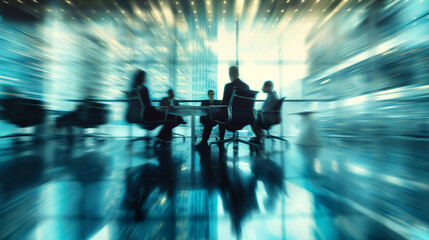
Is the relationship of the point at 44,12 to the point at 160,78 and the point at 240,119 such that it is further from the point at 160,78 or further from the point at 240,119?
the point at 240,119

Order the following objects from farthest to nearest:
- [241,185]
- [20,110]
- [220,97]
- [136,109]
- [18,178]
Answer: [220,97]
[20,110]
[136,109]
[18,178]
[241,185]

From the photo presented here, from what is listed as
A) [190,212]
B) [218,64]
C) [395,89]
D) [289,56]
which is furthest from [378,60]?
[190,212]

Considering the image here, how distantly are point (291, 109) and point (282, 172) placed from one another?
365 cm

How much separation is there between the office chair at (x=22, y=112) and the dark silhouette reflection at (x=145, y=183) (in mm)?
3266

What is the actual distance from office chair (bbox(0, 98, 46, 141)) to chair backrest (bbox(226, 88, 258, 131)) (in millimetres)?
3760

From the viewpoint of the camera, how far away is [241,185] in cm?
98

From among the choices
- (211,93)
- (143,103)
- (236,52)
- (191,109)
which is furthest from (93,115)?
(236,52)

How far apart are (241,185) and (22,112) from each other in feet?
13.8

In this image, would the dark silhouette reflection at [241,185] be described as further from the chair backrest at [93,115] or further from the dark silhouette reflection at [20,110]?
the dark silhouette reflection at [20,110]

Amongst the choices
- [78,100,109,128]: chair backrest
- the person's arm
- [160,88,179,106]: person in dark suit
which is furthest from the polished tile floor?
[160,88,179,106]: person in dark suit

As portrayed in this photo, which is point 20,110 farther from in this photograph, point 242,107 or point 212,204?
point 212,204

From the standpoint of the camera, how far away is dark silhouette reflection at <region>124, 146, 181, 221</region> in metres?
0.75

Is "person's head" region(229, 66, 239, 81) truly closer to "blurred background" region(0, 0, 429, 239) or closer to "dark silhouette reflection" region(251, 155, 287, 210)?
"blurred background" region(0, 0, 429, 239)

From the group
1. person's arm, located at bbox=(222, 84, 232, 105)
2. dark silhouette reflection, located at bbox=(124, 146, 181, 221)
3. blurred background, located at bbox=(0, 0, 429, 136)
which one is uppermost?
blurred background, located at bbox=(0, 0, 429, 136)
